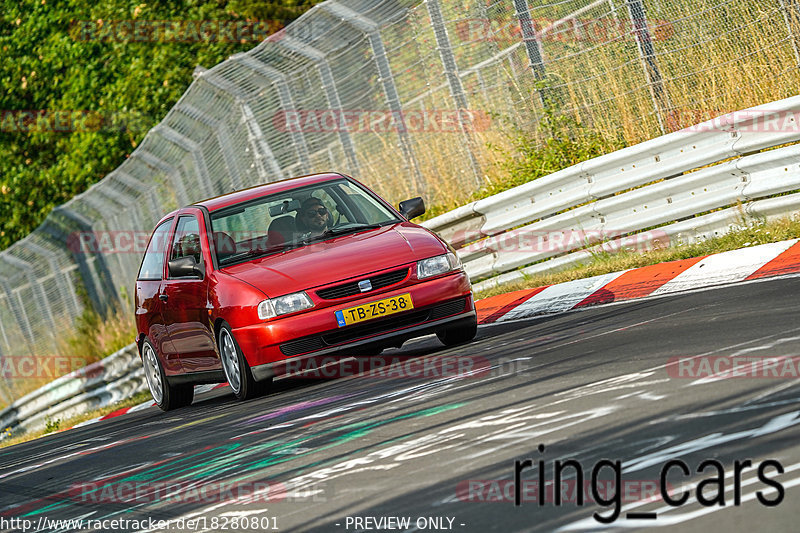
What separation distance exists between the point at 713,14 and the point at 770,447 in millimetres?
9349

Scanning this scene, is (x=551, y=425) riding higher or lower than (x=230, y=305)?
lower

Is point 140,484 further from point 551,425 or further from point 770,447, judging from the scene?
point 770,447

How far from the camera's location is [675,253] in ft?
36.8

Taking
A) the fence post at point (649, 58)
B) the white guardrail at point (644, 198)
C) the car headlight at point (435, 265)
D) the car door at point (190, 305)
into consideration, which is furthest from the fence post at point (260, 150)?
the car headlight at point (435, 265)

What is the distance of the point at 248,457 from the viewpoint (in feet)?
22.4

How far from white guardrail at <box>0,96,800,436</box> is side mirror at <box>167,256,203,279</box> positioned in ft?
13.5

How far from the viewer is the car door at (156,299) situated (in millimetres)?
11062

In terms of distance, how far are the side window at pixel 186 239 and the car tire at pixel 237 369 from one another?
0.88 meters

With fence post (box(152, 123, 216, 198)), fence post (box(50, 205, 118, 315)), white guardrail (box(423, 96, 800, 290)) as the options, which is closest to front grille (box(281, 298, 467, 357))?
white guardrail (box(423, 96, 800, 290))

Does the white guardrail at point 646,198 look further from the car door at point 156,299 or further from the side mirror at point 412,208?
the car door at point 156,299

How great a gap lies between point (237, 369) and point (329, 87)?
28.6 ft

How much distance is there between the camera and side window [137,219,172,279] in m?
11.4

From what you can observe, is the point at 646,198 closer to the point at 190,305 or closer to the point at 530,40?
the point at 530,40

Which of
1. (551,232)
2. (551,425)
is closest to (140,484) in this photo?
(551,425)
